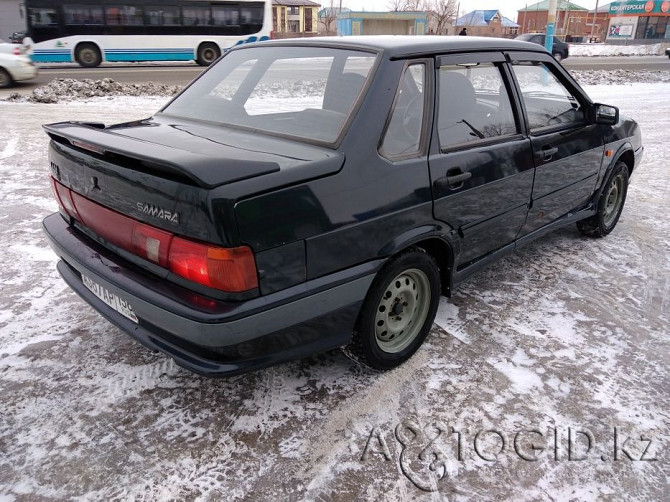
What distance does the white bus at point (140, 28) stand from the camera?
18781 mm

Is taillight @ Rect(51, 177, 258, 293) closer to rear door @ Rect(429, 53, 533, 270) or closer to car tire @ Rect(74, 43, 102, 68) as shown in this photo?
rear door @ Rect(429, 53, 533, 270)

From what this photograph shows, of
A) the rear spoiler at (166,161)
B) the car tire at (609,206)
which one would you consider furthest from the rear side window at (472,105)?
the car tire at (609,206)

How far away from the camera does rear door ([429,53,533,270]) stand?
9.32 ft

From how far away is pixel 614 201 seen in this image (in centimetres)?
492

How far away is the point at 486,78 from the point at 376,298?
1729mm

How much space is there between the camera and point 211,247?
2023 millimetres

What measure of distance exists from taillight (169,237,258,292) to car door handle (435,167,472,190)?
1.20 meters

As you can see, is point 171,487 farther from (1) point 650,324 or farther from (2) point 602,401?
(1) point 650,324

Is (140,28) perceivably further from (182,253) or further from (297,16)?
(297,16)

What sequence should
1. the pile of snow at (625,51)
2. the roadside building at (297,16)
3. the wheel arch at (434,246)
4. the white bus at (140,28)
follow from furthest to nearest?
the roadside building at (297,16) < the pile of snow at (625,51) < the white bus at (140,28) < the wheel arch at (434,246)

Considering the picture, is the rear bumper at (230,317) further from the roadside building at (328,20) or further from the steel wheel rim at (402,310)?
the roadside building at (328,20)

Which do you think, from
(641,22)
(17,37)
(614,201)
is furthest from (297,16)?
(614,201)

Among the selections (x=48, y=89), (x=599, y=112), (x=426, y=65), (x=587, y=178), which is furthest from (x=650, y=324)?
(x=48, y=89)

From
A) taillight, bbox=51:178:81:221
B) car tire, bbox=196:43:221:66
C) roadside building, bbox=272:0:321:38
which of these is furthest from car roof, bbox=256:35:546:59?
roadside building, bbox=272:0:321:38
